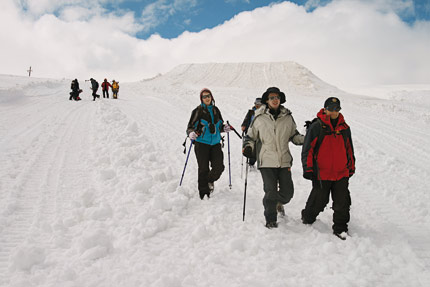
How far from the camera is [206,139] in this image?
17.6 feet

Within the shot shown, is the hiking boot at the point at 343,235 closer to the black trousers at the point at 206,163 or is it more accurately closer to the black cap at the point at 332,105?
the black cap at the point at 332,105

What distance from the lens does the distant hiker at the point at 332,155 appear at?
13.2ft

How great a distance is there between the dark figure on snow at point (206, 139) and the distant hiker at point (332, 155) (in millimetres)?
1854

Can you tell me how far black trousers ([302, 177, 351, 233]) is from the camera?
4109 mm

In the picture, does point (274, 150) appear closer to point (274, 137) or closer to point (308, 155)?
point (274, 137)

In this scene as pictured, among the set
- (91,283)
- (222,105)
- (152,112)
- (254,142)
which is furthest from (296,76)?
(91,283)

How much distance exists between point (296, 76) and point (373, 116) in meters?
26.2

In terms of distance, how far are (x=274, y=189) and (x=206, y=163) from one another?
1.53 m

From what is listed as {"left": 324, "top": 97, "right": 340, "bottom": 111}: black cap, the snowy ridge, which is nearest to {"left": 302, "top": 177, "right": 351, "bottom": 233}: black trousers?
{"left": 324, "top": 97, "right": 340, "bottom": 111}: black cap

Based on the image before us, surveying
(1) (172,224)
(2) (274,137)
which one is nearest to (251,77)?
(2) (274,137)

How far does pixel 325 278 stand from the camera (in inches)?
127

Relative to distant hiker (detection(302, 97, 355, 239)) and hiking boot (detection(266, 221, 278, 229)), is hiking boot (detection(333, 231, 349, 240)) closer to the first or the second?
distant hiker (detection(302, 97, 355, 239))

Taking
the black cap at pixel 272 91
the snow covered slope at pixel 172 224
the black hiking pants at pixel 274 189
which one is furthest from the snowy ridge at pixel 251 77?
the black hiking pants at pixel 274 189

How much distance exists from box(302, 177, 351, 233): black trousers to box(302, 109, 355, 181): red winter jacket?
14 centimetres
